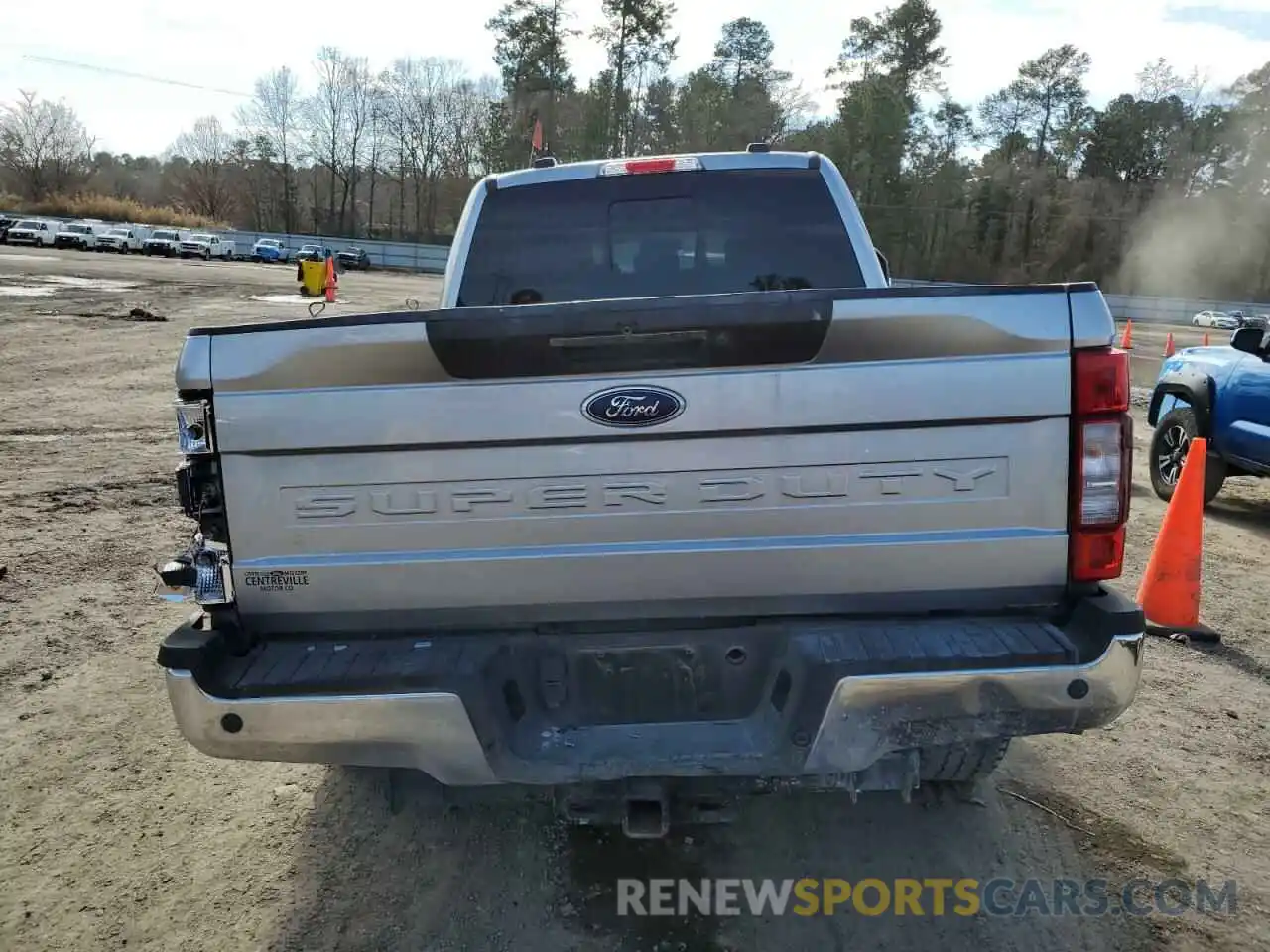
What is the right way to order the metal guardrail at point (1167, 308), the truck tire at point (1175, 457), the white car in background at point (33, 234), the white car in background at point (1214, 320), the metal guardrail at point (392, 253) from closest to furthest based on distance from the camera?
the truck tire at point (1175, 457), the white car in background at point (1214, 320), the metal guardrail at point (1167, 308), the white car in background at point (33, 234), the metal guardrail at point (392, 253)

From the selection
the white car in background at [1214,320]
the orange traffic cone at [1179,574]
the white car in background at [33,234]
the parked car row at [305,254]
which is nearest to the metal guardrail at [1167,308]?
the white car in background at [1214,320]

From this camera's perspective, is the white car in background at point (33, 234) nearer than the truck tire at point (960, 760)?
No

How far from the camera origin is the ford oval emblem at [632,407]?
2420mm

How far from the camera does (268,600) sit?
102 inches

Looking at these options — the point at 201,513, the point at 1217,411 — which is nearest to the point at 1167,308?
the point at 1217,411

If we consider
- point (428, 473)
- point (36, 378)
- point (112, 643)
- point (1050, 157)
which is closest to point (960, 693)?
point (428, 473)

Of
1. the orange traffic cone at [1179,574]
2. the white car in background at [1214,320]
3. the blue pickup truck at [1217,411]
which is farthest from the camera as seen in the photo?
the white car in background at [1214,320]

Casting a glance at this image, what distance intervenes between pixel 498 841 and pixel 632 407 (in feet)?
5.50

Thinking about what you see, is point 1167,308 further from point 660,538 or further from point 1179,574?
point 660,538

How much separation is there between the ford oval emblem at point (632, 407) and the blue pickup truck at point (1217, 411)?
20.5 ft

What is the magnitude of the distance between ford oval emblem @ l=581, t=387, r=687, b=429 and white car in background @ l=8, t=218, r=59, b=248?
6182 centimetres

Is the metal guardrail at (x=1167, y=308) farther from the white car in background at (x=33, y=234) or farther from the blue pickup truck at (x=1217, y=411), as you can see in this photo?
the white car in background at (x=33, y=234)

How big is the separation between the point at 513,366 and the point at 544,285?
1664mm

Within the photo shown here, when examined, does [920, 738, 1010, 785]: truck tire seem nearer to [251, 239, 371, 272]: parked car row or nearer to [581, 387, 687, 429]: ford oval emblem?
[581, 387, 687, 429]: ford oval emblem
